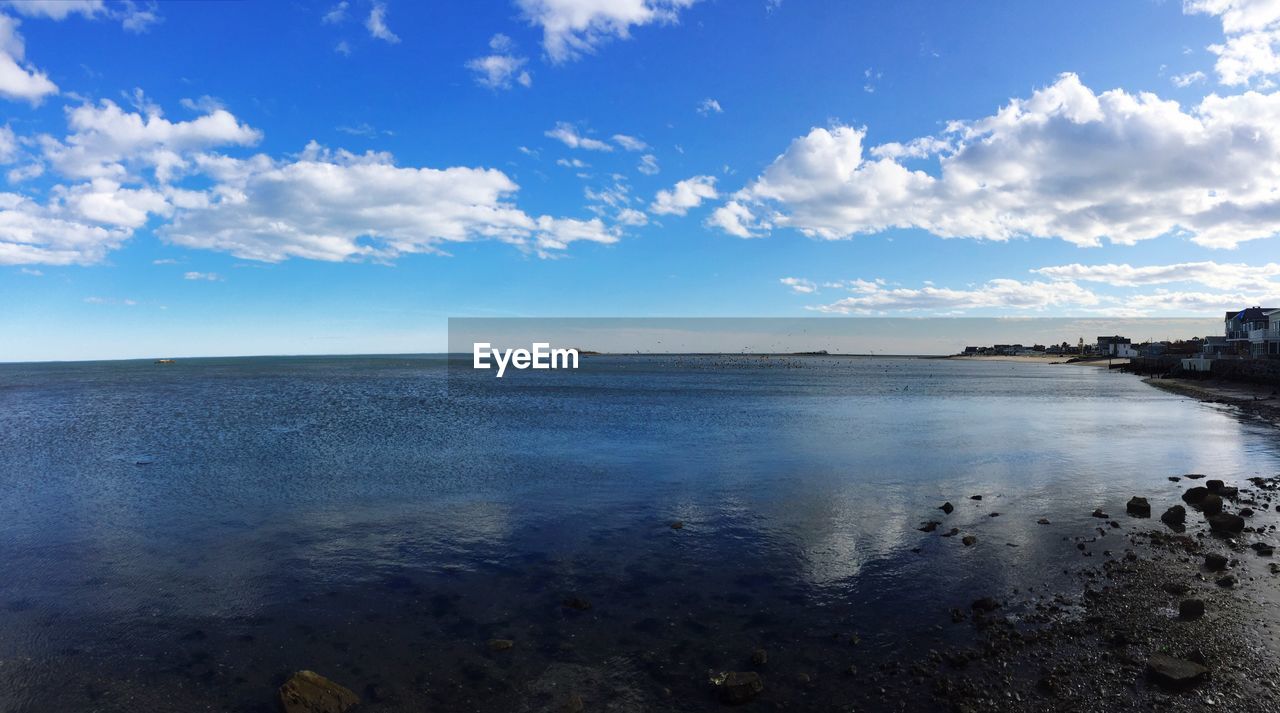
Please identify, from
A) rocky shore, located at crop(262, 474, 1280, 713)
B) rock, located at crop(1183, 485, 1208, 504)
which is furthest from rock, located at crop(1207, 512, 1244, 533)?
rocky shore, located at crop(262, 474, 1280, 713)

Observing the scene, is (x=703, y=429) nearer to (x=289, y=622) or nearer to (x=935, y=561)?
(x=935, y=561)

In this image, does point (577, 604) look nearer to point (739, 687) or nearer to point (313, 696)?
point (739, 687)

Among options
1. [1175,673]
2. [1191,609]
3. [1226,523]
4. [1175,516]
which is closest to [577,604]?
[1175,673]

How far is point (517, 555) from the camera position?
16.7m

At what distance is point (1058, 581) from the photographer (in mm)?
13992

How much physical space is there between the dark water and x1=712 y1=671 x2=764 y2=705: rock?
336 mm

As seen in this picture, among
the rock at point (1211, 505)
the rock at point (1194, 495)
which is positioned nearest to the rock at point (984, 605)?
the rock at point (1211, 505)

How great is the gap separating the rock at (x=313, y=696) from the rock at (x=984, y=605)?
11295mm

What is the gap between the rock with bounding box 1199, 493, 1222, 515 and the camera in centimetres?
1894

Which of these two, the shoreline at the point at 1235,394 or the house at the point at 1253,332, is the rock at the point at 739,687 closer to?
the shoreline at the point at 1235,394

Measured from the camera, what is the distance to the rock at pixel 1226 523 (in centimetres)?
1719

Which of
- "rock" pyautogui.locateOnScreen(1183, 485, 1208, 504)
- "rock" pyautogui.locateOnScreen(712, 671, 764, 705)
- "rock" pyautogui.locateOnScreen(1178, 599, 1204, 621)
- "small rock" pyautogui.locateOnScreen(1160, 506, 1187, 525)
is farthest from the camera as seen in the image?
"rock" pyautogui.locateOnScreen(1183, 485, 1208, 504)

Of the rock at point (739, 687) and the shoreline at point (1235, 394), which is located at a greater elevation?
the shoreline at point (1235, 394)

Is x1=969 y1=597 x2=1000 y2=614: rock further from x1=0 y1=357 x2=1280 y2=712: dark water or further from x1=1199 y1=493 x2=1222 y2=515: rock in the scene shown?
x1=1199 y1=493 x2=1222 y2=515: rock
